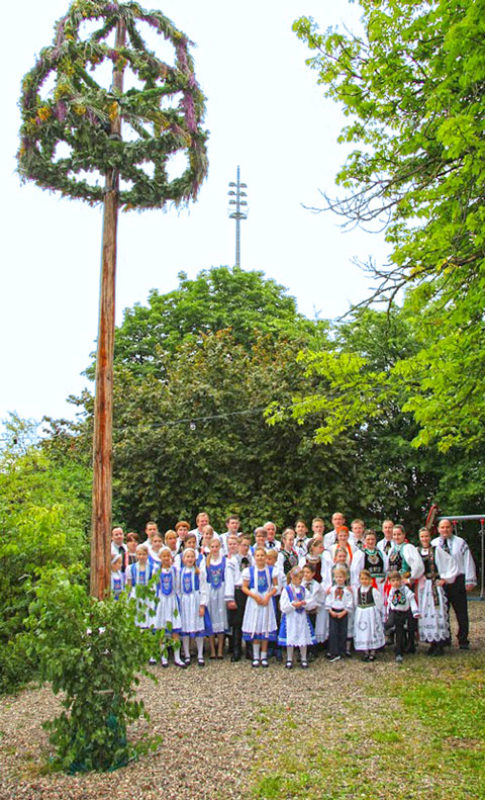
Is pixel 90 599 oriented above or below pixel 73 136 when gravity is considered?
below

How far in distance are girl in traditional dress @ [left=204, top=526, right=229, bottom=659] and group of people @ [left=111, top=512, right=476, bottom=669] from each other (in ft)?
0.05

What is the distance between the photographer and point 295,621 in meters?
9.51

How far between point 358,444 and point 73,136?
11030mm

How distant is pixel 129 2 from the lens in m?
10.5

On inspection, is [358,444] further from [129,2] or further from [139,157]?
[129,2]

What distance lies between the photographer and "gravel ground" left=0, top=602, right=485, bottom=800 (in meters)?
5.11

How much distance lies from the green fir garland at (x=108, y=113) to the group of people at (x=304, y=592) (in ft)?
17.5

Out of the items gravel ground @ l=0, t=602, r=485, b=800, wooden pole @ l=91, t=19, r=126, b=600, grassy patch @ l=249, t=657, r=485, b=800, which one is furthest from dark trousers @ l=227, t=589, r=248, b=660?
grassy patch @ l=249, t=657, r=485, b=800

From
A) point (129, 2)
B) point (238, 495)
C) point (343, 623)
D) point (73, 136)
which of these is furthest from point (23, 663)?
point (129, 2)

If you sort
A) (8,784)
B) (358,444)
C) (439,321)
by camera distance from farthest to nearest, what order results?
1. (358,444)
2. (439,321)
3. (8,784)

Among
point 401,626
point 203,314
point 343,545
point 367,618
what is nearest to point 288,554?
point 343,545

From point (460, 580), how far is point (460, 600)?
279 millimetres

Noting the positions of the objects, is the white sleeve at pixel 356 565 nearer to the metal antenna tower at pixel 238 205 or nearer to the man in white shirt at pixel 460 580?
the man in white shirt at pixel 460 580

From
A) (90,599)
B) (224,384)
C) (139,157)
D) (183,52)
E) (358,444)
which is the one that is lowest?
(90,599)
